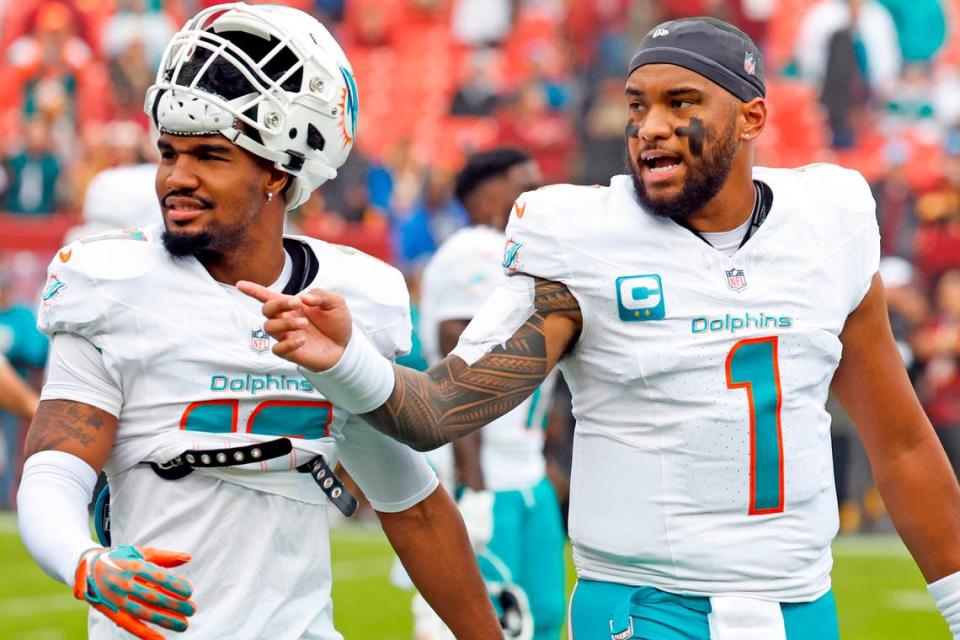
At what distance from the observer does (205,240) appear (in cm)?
348

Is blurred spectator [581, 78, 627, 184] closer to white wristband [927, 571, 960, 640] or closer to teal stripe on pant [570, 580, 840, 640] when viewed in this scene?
white wristband [927, 571, 960, 640]

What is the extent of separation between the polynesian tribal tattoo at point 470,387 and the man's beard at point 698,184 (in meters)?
0.28

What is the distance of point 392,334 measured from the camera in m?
3.68

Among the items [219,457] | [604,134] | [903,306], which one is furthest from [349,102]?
[604,134]

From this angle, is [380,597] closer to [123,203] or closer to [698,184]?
[123,203]

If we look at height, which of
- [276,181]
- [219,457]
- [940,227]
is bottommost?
[940,227]

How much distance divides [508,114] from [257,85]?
11893 millimetres

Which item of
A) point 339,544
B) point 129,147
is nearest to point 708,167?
point 129,147

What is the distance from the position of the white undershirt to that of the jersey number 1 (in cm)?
23

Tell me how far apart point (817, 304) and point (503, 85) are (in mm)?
12913

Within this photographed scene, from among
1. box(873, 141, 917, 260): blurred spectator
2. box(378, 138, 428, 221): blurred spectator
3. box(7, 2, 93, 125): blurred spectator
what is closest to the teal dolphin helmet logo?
box(873, 141, 917, 260): blurred spectator

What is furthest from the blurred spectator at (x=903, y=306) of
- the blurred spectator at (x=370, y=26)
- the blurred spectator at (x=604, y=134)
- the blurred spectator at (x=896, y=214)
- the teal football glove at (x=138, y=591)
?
the teal football glove at (x=138, y=591)

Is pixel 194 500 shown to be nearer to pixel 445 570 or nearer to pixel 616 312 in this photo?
pixel 445 570

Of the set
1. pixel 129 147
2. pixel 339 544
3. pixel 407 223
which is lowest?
pixel 339 544
